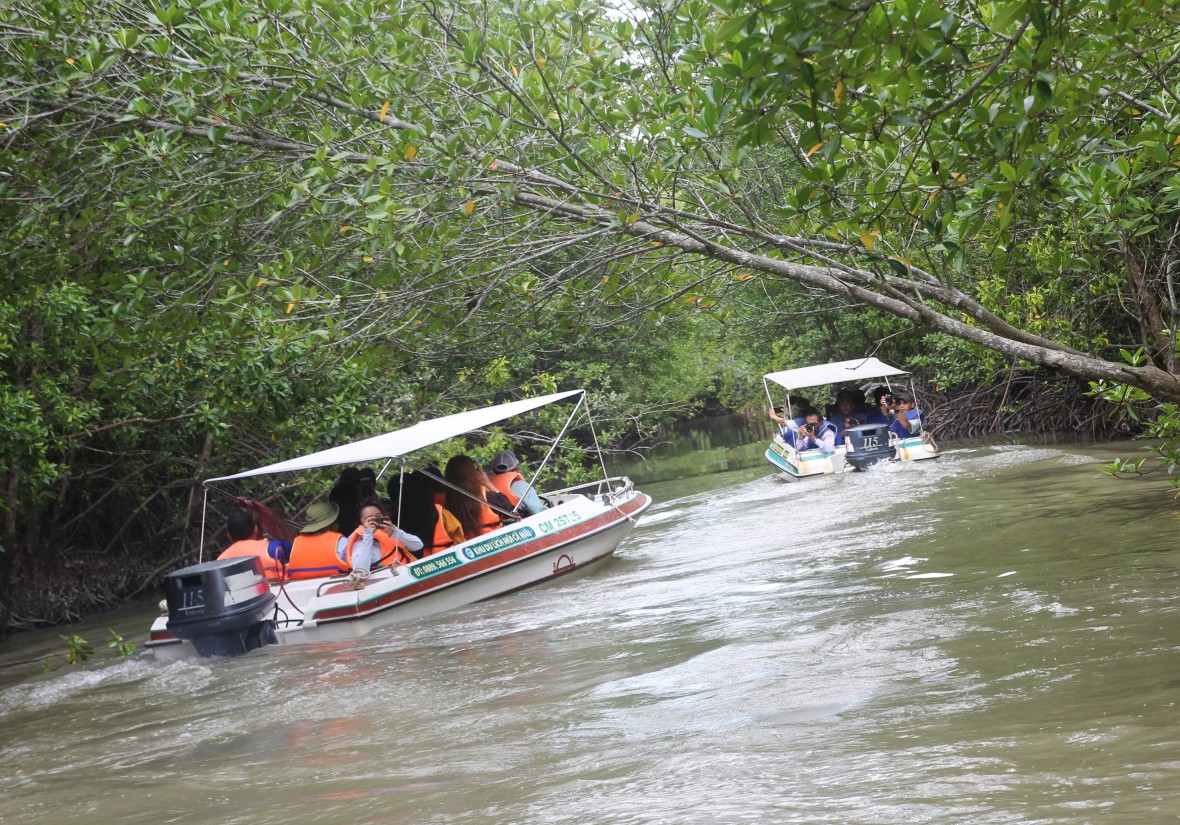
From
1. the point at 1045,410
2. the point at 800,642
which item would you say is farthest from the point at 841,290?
the point at 1045,410

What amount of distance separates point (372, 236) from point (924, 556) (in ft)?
18.1

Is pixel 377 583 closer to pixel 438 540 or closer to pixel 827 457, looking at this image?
pixel 438 540

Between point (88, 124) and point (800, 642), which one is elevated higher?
point (88, 124)

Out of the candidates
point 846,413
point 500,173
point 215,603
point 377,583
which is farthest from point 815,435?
point 500,173

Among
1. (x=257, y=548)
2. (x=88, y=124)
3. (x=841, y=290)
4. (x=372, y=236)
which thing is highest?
(x=88, y=124)

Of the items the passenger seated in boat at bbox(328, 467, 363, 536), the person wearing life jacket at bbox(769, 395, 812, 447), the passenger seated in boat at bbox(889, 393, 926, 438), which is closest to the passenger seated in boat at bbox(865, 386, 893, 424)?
the passenger seated in boat at bbox(889, 393, 926, 438)

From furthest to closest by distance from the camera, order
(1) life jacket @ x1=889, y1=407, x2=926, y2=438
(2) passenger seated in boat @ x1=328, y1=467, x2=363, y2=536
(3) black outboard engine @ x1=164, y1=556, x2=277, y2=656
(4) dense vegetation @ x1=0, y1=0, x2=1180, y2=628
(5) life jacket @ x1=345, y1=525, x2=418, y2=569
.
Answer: (1) life jacket @ x1=889, y1=407, x2=926, y2=438, (2) passenger seated in boat @ x1=328, y1=467, x2=363, y2=536, (5) life jacket @ x1=345, y1=525, x2=418, y2=569, (3) black outboard engine @ x1=164, y1=556, x2=277, y2=656, (4) dense vegetation @ x1=0, y1=0, x2=1180, y2=628

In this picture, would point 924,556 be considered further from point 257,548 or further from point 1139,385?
point 257,548

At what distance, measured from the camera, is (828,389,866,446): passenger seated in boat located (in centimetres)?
1917

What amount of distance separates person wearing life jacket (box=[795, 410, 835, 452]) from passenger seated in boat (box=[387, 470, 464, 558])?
27.2ft

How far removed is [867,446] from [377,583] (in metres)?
9.69

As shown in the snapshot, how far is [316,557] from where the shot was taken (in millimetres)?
10617

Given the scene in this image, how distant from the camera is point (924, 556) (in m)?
9.64

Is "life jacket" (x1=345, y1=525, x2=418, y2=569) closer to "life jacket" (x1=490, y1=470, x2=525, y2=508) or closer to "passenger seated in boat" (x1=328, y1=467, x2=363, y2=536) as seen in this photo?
"passenger seated in boat" (x1=328, y1=467, x2=363, y2=536)
